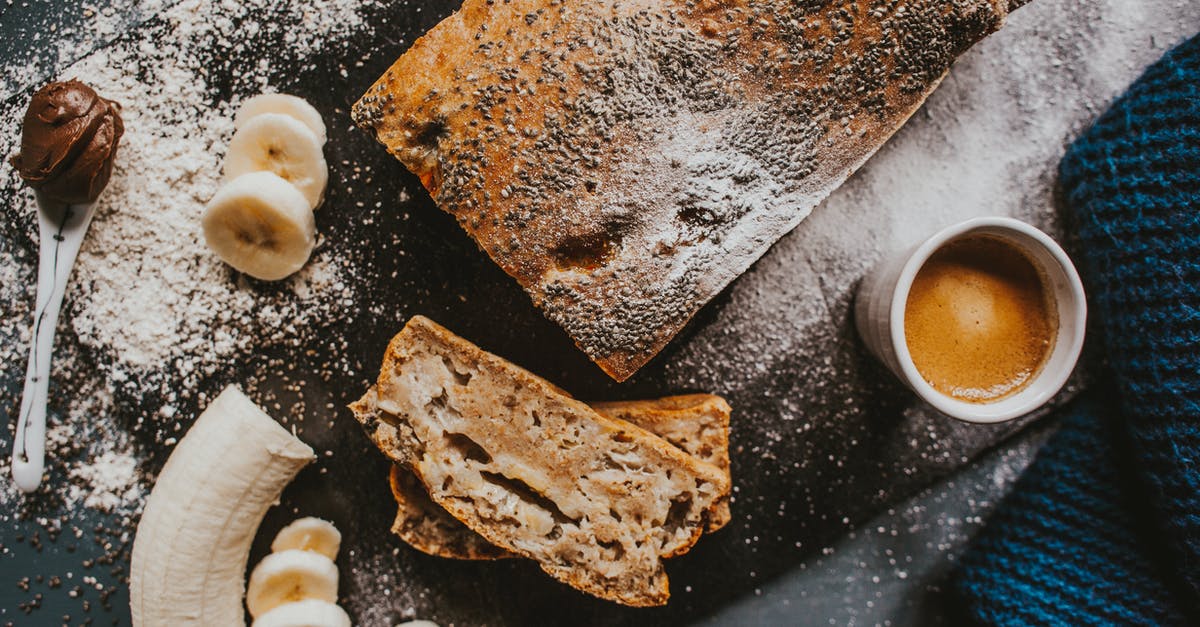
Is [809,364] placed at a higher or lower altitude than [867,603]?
higher

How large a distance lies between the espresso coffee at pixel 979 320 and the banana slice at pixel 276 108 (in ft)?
4.20

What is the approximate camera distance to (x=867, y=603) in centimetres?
180

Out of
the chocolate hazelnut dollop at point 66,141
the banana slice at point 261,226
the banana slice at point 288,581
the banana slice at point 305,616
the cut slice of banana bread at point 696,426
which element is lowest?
the cut slice of banana bread at point 696,426

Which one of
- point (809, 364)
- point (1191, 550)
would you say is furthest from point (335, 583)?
point (1191, 550)

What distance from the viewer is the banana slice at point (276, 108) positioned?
1.65 meters

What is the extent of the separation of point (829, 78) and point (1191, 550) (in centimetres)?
117

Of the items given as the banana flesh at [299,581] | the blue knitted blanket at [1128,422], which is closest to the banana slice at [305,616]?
the banana flesh at [299,581]

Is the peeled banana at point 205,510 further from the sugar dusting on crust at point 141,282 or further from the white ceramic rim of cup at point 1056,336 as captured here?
the white ceramic rim of cup at point 1056,336

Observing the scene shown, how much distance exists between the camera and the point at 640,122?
4.60ft

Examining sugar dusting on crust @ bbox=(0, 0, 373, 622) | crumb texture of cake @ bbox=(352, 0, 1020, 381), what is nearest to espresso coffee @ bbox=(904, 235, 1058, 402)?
crumb texture of cake @ bbox=(352, 0, 1020, 381)

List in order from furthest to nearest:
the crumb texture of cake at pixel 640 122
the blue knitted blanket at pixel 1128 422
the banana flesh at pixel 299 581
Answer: the banana flesh at pixel 299 581 < the blue knitted blanket at pixel 1128 422 < the crumb texture of cake at pixel 640 122

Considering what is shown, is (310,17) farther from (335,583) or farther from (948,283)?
(948,283)

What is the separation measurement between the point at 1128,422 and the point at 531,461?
4.06ft

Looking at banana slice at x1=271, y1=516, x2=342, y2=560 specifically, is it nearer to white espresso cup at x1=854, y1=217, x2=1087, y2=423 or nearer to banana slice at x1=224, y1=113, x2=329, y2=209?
banana slice at x1=224, y1=113, x2=329, y2=209
